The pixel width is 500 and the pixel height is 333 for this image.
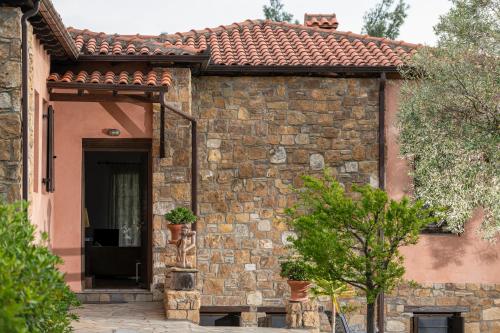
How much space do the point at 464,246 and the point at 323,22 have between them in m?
5.79

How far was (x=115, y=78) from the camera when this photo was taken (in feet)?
48.9

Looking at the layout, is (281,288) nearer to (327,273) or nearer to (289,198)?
(289,198)

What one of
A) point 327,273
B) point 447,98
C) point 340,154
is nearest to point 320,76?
point 340,154

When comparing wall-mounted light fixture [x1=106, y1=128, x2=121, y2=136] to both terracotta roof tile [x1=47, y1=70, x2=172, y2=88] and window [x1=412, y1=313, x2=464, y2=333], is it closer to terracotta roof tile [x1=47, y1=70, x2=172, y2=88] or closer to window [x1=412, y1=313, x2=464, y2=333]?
terracotta roof tile [x1=47, y1=70, x2=172, y2=88]

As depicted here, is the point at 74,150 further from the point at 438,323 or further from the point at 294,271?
Result: the point at 438,323

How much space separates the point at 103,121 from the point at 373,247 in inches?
202

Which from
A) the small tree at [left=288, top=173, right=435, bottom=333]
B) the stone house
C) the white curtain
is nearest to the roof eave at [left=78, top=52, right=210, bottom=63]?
the stone house

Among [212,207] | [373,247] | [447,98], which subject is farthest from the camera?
[212,207]

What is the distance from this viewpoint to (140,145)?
15.7 metres

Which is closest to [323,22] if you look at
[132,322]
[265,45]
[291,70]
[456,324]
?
[265,45]

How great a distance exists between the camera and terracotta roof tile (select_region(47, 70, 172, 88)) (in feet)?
48.0

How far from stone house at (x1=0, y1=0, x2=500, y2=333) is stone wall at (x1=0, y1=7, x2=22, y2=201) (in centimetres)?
263

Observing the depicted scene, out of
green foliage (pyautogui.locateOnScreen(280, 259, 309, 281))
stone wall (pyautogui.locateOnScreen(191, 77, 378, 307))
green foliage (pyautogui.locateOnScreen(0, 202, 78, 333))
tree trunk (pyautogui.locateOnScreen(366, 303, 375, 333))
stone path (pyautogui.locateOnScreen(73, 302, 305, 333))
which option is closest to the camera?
green foliage (pyautogui.locateOnScreen(0, 202, 78, 333))

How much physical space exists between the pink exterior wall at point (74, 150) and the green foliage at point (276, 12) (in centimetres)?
2168
